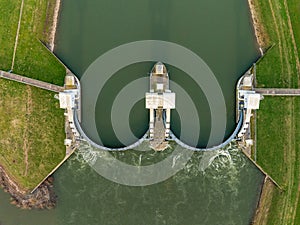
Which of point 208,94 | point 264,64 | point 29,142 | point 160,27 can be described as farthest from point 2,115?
point 264,64

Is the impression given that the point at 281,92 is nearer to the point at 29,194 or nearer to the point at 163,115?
the point at 163,115

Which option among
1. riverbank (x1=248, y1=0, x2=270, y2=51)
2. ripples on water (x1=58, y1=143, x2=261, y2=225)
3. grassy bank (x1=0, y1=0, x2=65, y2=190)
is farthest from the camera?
riverbank (x1=248, y1=0, x2=270, y2=51)

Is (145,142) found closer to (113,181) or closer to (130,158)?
(130,158)

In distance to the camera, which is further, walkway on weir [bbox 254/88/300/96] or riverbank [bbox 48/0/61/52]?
riverbank [bbox 48/0/61/52]

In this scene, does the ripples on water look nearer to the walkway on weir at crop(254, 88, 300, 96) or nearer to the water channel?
the water channel

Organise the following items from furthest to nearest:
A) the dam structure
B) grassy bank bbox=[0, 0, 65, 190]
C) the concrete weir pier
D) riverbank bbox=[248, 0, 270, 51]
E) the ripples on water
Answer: riverbank bbox=[248, 0, 270, 51]
grassy bank bbox=[0, 0, 65, 190]
the ripples on water
the dam structure
the concrete weir pier

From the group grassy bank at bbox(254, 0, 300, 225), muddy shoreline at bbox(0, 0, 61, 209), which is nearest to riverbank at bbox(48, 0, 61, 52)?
muddy shoreline at bbox(0, 0, 61, 209)

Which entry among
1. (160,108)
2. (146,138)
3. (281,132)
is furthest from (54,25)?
(281,132)

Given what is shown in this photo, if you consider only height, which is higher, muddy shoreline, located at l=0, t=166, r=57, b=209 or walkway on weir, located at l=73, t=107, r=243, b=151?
walkway on weir, located at l=73, t=107, r=243, b=151
